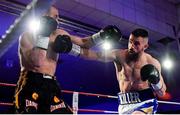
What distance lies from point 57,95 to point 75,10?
8.36ft

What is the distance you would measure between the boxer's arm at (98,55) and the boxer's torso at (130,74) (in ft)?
0.35

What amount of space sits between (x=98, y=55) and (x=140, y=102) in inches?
22.7

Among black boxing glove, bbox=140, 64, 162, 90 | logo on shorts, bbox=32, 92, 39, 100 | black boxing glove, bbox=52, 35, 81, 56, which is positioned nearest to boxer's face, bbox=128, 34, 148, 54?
black boxing glove, bbox=140, 64, 162, 90

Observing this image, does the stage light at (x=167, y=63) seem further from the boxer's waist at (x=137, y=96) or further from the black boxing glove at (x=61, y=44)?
the black boxing glove at (x=61, y=44)

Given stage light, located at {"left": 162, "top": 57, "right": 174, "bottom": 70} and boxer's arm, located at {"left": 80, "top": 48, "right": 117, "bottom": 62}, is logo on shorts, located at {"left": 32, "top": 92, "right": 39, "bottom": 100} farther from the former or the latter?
stage light, located at {"left": 162, "top": 57, "right": 174, "bottom": 70}

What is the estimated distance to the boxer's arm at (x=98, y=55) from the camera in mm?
2389

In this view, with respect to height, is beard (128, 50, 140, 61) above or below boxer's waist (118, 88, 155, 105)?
above

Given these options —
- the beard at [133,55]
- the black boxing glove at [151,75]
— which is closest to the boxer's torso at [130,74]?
the beard at [133,55]

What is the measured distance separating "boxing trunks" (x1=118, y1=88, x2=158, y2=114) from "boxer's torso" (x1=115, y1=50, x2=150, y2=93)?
0.22ft

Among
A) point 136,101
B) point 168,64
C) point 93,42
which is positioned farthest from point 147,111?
point 168,64

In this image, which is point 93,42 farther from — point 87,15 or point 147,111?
point 87,15

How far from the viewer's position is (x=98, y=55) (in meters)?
2.52

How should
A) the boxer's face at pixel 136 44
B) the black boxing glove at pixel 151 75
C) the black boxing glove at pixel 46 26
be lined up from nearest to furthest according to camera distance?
the black boxing glove at pixel 46 26 → the black boxing glove at pixel 151 75 → the boxer's face at pixel 136 44

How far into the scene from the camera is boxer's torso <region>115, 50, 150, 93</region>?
2.58 m
